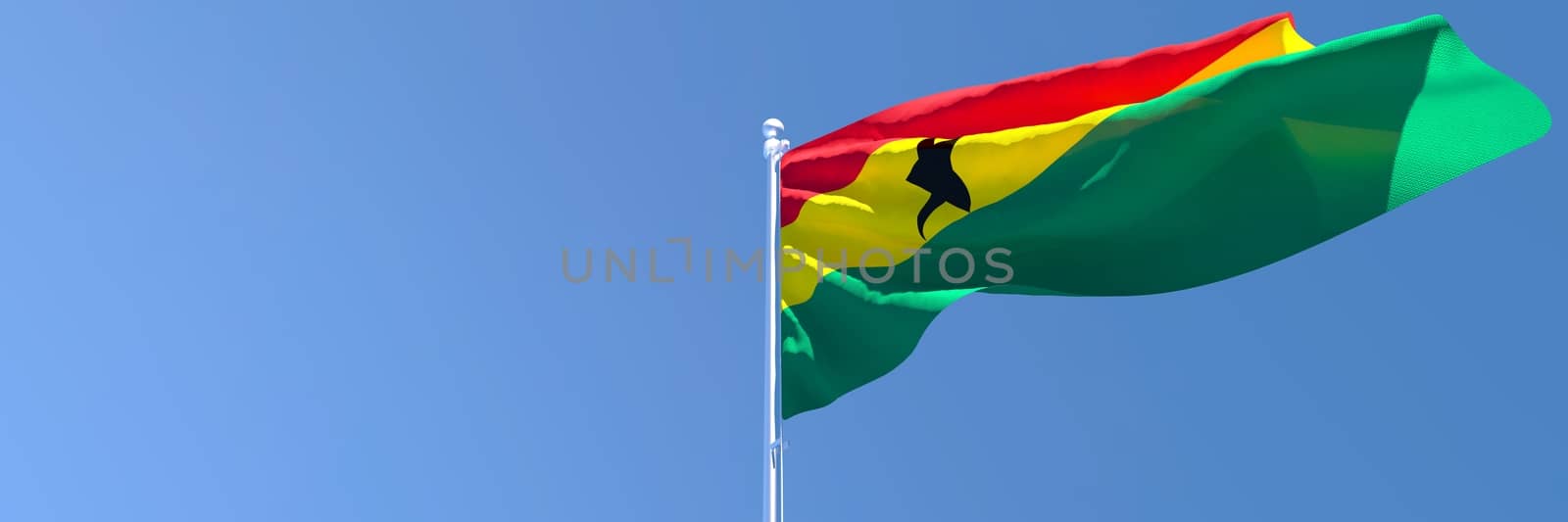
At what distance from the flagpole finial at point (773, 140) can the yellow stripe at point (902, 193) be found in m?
0.60

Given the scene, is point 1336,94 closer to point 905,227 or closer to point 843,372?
point 905,227

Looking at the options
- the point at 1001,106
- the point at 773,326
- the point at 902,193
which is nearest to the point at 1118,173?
the point at 1001,106

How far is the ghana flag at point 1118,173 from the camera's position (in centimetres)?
715

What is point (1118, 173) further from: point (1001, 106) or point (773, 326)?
point (773, 326)

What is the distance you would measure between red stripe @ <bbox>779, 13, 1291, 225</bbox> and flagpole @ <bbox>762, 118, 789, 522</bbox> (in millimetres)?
466

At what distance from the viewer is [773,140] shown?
872 cm

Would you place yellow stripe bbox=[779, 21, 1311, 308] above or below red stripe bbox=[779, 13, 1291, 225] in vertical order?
below

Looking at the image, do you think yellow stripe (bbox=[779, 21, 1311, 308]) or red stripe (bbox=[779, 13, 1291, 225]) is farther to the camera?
red stripe (bbox=[779, 13, 1291, 225])

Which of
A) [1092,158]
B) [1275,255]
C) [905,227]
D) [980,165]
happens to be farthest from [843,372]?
[1275,255]

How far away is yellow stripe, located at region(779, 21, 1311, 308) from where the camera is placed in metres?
8.23

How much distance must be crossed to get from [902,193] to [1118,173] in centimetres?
151

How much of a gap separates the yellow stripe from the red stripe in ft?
0.26

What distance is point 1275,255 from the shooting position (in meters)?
7.79

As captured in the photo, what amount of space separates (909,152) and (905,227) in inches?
21.1
